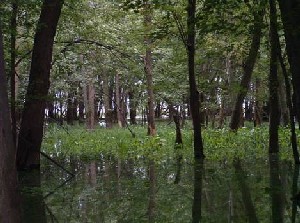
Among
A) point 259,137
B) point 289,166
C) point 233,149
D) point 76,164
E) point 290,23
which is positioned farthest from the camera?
point 259,137

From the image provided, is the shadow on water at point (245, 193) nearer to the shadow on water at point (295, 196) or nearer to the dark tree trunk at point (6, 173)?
the shadow on water at point (295, 196)

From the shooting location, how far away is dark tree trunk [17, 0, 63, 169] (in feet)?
37.1

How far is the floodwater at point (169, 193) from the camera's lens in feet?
21.2

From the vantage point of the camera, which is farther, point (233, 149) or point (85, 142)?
point (85, 142)

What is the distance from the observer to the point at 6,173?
4.46 metres

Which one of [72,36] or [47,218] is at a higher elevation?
[72,36]

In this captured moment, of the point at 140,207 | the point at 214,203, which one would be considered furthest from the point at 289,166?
the point at 140,207

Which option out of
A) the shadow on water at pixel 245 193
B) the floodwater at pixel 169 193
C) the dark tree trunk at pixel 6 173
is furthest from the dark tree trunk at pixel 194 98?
the dark tree trunk at pixel 6 173

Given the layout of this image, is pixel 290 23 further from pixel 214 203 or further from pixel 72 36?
pixel 72 36

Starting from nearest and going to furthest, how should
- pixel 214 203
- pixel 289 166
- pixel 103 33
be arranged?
pixel 214 203, pixel 289 166, pixel 103 33

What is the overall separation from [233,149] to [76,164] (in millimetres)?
5024

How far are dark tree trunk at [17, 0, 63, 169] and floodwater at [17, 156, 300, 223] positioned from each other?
77 centimetres

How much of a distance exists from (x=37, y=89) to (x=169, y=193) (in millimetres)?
4929

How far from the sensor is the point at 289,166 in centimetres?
1048
